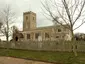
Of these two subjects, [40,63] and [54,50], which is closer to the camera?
[40,63]

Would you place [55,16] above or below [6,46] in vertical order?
above

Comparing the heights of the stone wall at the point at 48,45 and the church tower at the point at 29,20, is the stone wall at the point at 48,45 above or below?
below

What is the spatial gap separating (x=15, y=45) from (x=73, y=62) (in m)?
18.4

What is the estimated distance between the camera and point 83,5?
15297 millimetres

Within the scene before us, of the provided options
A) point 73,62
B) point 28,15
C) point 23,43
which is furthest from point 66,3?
point 28,15

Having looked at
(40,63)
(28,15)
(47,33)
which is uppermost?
(28,15)

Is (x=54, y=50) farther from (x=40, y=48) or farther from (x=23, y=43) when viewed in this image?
(x=23, y=43)

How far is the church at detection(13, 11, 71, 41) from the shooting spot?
4597 cm

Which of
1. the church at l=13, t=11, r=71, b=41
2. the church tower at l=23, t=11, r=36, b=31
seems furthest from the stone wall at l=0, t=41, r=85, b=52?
the church tower at l=23, t=11, r=36, b=31

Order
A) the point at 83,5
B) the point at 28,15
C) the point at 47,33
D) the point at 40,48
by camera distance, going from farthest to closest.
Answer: the point at 28,15, the point at 47,33, the point at 40,48, the point at 83,5

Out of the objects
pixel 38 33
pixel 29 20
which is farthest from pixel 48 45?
pixel 29 20

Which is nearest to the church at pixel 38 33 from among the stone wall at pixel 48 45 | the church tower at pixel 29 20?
the church tower at pixel 29 20

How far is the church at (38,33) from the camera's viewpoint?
4597 centimetres

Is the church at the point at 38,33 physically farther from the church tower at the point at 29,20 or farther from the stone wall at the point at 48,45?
the stone wall at the point at 48,45
